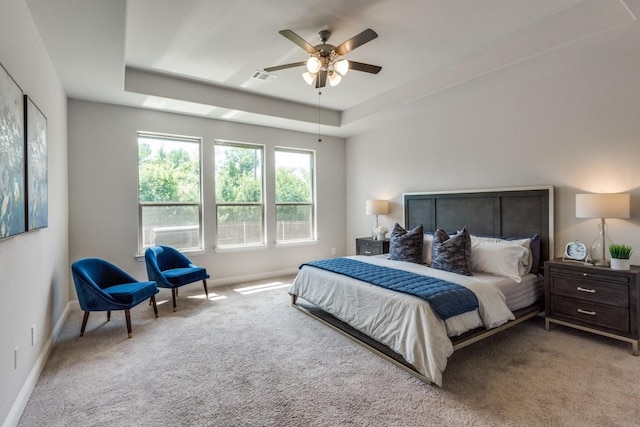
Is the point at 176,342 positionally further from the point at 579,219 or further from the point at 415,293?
the point at 579,219

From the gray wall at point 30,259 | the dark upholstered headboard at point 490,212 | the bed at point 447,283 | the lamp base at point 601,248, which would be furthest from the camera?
the dark upholstered headboard at point 490,212

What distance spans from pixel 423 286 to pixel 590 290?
5.32ft

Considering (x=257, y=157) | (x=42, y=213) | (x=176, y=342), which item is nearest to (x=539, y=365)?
(x=176, y=342)

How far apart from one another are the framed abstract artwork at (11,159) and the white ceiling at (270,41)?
30.1 inches

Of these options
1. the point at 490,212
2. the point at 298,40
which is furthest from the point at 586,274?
→ the point at 298,40

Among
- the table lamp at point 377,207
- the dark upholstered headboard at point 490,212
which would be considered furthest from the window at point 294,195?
the dark upholstered headboard at point 490,212

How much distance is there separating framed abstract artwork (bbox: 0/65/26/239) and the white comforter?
2523mm

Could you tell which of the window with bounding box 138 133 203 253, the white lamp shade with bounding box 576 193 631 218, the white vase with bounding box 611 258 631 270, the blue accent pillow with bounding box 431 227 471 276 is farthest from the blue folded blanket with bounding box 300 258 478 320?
the window with bounding box 138 133 203 253

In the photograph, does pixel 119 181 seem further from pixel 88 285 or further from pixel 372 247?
pixel 372 247

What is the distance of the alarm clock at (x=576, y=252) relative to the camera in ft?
10.5

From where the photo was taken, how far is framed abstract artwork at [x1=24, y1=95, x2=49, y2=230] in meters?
2.23

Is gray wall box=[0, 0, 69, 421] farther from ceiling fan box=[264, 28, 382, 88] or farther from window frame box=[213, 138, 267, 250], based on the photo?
window frame box=[213, 138, 267, 250]

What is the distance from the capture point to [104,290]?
10.9 ft

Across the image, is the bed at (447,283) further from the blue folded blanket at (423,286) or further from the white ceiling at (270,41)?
the white ceiling at (270,41)
